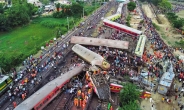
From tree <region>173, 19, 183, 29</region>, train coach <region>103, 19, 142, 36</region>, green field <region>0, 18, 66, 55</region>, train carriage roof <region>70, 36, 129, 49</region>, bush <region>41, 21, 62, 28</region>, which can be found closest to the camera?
train carriage roof <region>70, 36, 129, 49</region>

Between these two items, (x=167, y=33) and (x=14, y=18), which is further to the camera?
(x=14, y=18)

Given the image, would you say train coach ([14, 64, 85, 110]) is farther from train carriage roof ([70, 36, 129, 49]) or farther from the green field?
the green field

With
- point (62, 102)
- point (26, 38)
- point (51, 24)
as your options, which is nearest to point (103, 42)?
point (62, 102)

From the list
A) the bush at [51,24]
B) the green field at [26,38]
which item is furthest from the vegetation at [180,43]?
the bush at [51,24]

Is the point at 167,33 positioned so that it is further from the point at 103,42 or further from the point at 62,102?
the point at 62,102

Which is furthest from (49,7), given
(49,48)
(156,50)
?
(156,50)

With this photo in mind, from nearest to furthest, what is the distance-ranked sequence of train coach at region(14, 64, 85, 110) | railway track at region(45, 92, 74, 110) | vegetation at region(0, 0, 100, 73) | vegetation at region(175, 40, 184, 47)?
train coach at region(14, 64, 85, 110) → railway track at region(45, 92, 74, 110) → vegetation at region(0, 0, 100, 73) → vegetation at region(175, 40, 184, 47)

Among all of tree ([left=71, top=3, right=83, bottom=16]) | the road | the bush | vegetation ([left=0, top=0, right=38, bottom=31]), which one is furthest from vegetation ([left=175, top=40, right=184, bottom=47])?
vegetation ([left=0, top=0, right=38, bottom=31])
